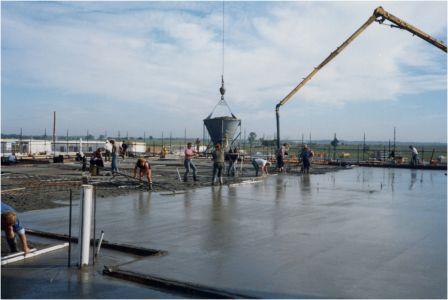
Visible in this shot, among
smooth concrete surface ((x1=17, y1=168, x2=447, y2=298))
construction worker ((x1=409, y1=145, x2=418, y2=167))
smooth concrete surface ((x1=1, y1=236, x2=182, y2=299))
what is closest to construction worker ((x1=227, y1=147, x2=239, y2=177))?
smooth concrete surface ((x1=17, y1=168, x2=447, y2=298))

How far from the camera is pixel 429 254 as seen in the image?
22.6ft

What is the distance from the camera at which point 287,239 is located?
7.84 meters

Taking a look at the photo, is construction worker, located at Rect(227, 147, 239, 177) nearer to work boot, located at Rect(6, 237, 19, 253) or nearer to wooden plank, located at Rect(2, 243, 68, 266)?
wooden plank, located at Rect(2, 243, 68, 266)

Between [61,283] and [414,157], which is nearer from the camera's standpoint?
[61,283]

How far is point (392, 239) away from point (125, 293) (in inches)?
195

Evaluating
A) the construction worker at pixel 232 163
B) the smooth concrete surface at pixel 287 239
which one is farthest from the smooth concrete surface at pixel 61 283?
the construction worker at pixel 232 163

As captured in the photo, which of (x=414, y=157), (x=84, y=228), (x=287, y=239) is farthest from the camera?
(x=414, y=157)

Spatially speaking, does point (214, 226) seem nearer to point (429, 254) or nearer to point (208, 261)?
point (208, 261)

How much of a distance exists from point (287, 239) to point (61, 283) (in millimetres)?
3915

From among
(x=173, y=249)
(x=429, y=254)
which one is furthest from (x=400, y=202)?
(x=173, y=249)

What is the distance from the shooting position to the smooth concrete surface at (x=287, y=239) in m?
5.51

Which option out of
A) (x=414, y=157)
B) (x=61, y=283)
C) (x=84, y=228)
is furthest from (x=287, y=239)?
(x=414, y=157)

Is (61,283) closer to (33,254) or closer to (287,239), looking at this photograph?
(33,254)

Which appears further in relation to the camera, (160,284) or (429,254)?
(429,254)
